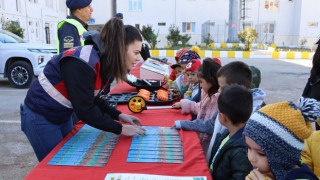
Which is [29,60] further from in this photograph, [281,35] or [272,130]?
[281,35]

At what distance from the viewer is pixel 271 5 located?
27.1m

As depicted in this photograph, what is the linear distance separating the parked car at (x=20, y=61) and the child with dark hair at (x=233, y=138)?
637 centimetres

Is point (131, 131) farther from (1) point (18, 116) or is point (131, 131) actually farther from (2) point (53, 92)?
(1) point (18, 116)

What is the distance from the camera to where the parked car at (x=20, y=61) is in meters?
7.23

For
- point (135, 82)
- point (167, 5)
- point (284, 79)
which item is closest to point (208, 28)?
point (167, 5)

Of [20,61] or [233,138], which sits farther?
[20,61]

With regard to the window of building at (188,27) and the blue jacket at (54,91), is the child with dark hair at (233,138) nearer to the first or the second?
the blue jacket at (54,91)

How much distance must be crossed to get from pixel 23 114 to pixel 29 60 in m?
5.90

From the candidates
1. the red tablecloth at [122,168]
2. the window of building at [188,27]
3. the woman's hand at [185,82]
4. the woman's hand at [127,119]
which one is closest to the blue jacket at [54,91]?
the red tablecloth at [122,168]

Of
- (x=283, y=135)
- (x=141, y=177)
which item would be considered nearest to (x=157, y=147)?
(x=141, y=177)

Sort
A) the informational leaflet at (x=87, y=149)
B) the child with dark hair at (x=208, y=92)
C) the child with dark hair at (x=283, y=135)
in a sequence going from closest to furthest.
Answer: the child with dark hair at (x=283, y=135), the informational leaflet at (x=87, y=149), the child with dark hair at (x=208, y=92)

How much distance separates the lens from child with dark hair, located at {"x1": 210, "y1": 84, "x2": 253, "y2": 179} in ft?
4.64

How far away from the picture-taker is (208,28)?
26703 millimetres

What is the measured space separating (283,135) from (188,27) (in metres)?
26.7
